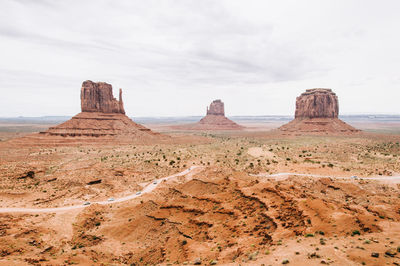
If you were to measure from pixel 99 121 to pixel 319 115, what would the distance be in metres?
133

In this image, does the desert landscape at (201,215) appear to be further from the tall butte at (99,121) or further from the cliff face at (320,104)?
the cliff face at (320,104)

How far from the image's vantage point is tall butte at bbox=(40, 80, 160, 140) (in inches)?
3605

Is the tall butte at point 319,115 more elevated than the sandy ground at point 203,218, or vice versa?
the tall butte at point 319,115

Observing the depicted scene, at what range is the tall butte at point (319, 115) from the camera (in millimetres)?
128125

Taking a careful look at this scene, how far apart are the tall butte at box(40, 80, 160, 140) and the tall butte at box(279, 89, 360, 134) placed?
9427cm

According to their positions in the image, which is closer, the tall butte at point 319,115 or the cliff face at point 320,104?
the tall butte at point 319,115

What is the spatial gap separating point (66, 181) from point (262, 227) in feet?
120

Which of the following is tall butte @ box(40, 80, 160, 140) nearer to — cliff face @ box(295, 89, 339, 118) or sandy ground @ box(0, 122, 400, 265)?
sandy ground @ box(0, 122, 400, 265)

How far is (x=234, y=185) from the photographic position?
2816 centimetres

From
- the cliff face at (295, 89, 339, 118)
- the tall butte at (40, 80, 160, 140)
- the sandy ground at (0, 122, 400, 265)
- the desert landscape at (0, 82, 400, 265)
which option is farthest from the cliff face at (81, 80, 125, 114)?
the cliff face at (295, 89, 339, 118)

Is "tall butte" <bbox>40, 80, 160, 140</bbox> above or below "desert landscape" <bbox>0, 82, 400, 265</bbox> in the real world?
above

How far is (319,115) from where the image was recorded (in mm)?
137750

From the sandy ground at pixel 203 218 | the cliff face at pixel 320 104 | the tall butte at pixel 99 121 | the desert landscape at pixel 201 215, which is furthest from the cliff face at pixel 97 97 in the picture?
the cliff face at pixel 320 104

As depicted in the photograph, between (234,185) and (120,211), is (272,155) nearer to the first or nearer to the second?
(234,185)
